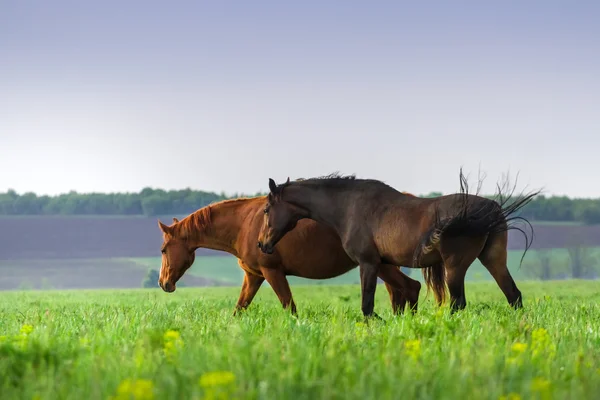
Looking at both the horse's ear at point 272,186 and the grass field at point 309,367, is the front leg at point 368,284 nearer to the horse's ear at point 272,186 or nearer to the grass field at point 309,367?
the horse's ear at point 272,186

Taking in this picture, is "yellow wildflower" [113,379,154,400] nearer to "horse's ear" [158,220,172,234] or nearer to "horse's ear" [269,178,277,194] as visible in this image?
"horse's ear" [269,178,277,194]

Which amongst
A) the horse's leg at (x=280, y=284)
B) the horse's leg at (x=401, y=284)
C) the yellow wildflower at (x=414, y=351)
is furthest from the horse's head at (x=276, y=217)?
the yellow wildflower at (x=414, y=351)

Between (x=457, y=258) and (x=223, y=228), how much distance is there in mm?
3966

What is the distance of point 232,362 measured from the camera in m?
4.55

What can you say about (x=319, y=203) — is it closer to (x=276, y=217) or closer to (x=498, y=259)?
(x=276, y=217)

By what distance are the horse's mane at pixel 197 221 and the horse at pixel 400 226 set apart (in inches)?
55.3

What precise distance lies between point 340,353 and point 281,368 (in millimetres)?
856

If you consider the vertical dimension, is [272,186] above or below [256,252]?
above

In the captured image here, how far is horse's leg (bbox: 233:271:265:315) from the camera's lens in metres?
11.2

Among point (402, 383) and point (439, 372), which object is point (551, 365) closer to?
point (439, 372)

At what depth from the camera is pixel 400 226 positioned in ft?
30.2

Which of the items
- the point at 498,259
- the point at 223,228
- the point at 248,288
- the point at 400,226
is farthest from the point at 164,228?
the point at 498,259

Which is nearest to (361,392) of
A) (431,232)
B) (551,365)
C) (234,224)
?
(551,365)

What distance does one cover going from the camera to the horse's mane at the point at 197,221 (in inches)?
456
